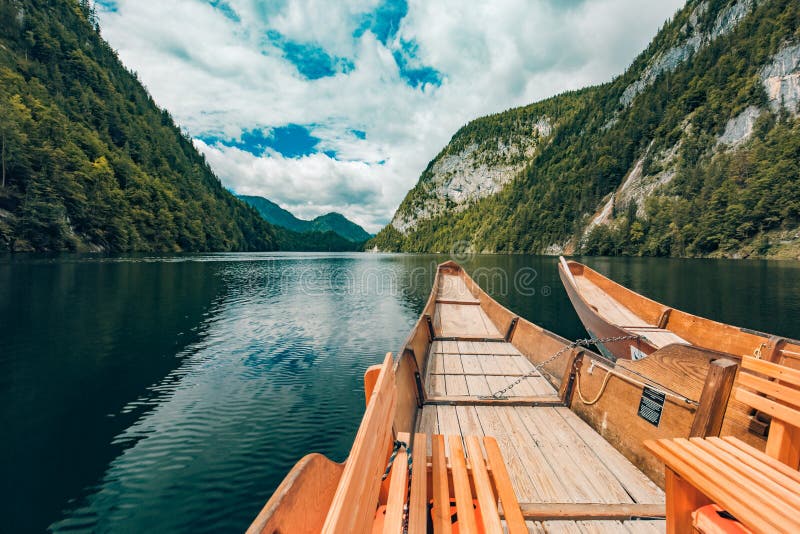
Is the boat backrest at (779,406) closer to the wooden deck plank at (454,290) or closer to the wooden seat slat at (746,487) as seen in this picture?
the wooden seat slat at (746,487)

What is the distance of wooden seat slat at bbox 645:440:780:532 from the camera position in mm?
1563

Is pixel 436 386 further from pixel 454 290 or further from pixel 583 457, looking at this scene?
pixel 454 290

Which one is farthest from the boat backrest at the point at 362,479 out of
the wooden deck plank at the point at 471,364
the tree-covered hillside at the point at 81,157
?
the tree-covered hillside at the point at 81,157

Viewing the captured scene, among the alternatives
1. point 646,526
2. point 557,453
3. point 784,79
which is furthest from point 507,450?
point 784,79

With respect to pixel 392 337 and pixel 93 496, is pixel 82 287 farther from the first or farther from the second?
pixel 93 496

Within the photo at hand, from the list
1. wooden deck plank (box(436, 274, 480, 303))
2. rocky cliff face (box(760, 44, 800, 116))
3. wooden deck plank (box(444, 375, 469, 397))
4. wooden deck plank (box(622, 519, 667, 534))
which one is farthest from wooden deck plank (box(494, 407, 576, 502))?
rocky cliff face (box(760, 44, 800, 116))

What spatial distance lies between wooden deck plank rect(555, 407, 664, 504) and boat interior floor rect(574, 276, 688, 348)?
13.6ft

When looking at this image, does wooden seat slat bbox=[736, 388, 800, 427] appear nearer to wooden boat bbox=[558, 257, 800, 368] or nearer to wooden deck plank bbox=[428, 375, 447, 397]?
wooden boat bbox=[558, 257, 800, 368]

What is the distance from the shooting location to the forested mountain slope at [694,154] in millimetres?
62719

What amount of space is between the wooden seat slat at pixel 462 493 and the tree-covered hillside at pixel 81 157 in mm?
70178

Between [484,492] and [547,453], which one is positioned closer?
[484,492]

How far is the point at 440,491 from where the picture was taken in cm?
259

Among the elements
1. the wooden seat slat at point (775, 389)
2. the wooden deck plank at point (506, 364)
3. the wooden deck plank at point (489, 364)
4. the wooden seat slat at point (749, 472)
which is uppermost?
the wooden seat slat at point (775, 389)

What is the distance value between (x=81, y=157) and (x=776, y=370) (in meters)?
92.9
